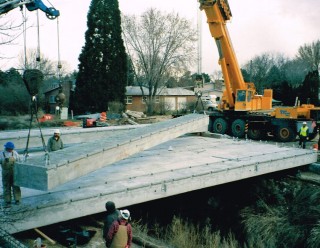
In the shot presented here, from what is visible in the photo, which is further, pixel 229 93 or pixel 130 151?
pixel 229 93

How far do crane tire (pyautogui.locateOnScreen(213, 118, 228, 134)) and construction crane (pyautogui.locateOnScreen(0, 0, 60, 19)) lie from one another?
43.1 feet

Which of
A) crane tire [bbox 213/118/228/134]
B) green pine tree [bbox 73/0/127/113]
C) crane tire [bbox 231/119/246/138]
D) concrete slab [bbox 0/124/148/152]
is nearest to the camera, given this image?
concrete slab [bbox 0/124/148/152]

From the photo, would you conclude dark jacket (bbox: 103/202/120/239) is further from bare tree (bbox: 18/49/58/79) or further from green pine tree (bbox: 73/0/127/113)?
green pine tree (bbox: 73/0/127/113)

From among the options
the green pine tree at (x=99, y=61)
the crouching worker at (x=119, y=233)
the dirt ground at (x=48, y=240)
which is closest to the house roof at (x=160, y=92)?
the green pine tree at (x=99, y=61)

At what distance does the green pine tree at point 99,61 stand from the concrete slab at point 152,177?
815 inches

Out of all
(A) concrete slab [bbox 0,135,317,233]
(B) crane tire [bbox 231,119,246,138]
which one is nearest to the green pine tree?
(B) crane tire [bbox 231,119,246,138]

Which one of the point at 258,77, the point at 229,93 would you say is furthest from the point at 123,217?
the point at 258,77

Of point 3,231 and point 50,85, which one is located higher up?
point 50,85

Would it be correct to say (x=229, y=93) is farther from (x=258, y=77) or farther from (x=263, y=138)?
(x=258, y=77)

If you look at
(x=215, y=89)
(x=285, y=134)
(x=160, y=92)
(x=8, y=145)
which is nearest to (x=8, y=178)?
(x=8, y=145)

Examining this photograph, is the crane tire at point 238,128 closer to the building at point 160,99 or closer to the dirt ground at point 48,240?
the dirt ground at point 48,240

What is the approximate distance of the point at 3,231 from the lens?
5742 millimetres

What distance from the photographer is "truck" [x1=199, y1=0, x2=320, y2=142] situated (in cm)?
1886

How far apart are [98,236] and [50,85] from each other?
155 feet
